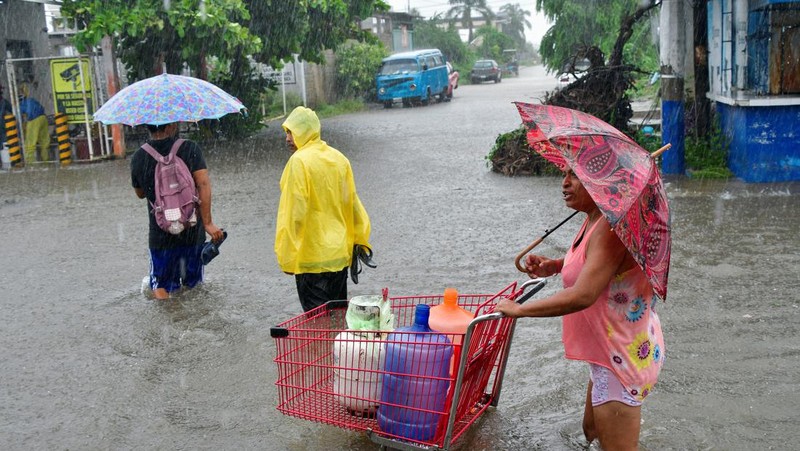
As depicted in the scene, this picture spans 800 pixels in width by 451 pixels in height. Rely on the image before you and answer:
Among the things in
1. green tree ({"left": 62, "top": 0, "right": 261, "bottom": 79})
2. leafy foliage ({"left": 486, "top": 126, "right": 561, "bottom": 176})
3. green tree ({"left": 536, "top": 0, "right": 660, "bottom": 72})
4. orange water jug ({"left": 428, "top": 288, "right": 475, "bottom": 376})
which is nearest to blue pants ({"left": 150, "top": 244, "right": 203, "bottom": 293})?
orange water jug ({"left": 428, "top": 288, "right": 475, "bottom": 376})

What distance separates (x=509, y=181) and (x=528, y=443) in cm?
848

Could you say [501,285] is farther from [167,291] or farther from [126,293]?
[126,293]

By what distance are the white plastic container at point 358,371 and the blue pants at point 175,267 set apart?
3618 millimetres

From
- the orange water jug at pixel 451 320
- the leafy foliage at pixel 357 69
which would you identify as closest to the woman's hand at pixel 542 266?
the orange water jug at pixel 451 320

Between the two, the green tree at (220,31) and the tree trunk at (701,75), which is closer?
the tree trunk at (701,75)

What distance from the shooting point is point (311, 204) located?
5051 millimetres

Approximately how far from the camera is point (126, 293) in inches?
286

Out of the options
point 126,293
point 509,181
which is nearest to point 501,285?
point 126,293

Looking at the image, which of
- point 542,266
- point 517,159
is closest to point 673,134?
point 517,159

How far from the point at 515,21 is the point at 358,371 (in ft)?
318

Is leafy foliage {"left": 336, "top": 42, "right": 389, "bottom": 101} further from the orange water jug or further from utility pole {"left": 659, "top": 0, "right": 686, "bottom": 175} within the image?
the orange water jug

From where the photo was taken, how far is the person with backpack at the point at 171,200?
6.66 metres

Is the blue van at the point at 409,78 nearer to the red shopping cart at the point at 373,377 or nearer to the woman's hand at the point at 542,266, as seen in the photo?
the red shopping cart at the point at 373,377

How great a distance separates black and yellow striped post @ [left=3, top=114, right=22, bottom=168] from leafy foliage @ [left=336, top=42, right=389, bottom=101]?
16.1 metres
